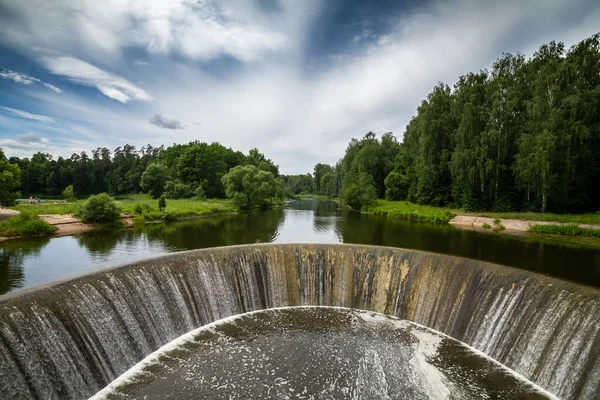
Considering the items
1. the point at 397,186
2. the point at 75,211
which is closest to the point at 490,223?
the point at 397,186

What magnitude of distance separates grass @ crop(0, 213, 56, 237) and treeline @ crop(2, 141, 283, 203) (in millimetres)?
33315

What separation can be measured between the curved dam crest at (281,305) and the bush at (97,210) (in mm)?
18943

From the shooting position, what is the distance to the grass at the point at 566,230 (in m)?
21.5

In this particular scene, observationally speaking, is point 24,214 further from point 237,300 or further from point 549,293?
point 549,293

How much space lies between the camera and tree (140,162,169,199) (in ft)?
178

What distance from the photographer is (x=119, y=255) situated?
53.6 ft

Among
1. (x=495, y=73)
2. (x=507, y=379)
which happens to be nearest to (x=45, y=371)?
(x=507, y=379)

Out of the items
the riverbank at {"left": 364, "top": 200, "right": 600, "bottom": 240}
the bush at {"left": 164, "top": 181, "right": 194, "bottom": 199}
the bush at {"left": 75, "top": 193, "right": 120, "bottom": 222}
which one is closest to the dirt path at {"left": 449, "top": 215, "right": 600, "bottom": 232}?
the riverbank at {"left": 364, "top": 200, "right": 600, "bottom": 240}

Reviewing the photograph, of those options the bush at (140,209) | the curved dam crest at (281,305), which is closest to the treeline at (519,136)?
the curved dam crest at (281,305)

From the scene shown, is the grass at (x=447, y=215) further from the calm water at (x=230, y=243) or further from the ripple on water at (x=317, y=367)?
the ripple on water at (x=317, y=367)

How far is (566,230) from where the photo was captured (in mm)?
22734

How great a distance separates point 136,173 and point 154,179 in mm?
21444

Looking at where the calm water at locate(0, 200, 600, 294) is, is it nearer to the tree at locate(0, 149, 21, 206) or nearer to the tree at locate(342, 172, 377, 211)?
the tree at locate(0, 149, 21, 206)

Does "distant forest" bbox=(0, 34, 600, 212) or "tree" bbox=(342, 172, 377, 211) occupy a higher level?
"distant forest" bbox=(0, 34, 600, 212)
